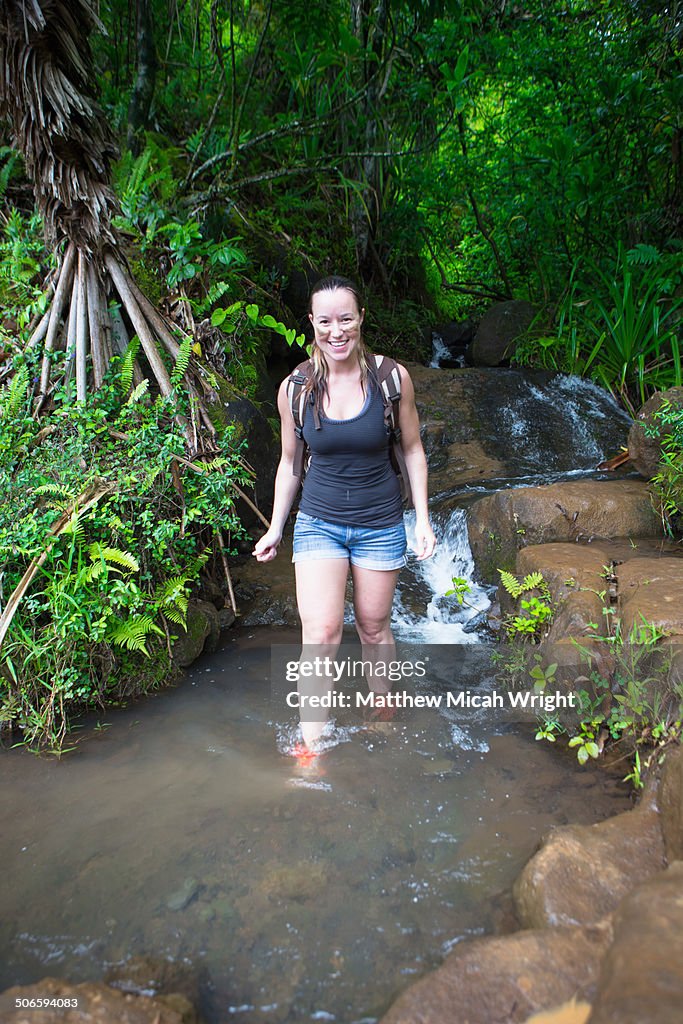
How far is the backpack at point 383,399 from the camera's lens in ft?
7.71

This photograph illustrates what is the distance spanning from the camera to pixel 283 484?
2553 millimetres

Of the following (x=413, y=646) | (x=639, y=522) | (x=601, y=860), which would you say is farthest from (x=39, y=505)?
(x=639, y=522)

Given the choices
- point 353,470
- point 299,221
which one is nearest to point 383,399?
point 353,470

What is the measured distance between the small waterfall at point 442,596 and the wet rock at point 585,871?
6.11 ft

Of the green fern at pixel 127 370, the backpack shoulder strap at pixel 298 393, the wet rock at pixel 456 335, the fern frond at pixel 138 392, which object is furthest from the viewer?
the wet rock at pixel 456 335

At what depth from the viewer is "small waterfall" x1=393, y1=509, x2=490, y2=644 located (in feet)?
13.0

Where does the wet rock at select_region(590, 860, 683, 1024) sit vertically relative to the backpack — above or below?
below

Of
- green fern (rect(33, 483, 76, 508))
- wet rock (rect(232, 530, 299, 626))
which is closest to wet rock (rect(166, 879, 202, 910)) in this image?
green fern (rect(33, 483, 76, 508))

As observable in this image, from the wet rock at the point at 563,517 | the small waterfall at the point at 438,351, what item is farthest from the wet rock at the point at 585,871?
the small waterfall at the point at 438,351

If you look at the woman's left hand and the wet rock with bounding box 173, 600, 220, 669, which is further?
the wet rock with bounding box 173, 600, 220, 669

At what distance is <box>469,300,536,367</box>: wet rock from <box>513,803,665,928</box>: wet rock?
7091mm

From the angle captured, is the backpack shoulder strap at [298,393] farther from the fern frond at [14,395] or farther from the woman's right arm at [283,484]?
the fern frond at [14,395]

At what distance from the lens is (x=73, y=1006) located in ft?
4.88

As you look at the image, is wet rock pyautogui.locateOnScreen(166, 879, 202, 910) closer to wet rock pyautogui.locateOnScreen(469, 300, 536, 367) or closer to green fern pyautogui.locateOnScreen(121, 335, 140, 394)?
green fern pyautogui.locateOnScreen(121, 335, 140, 394)
